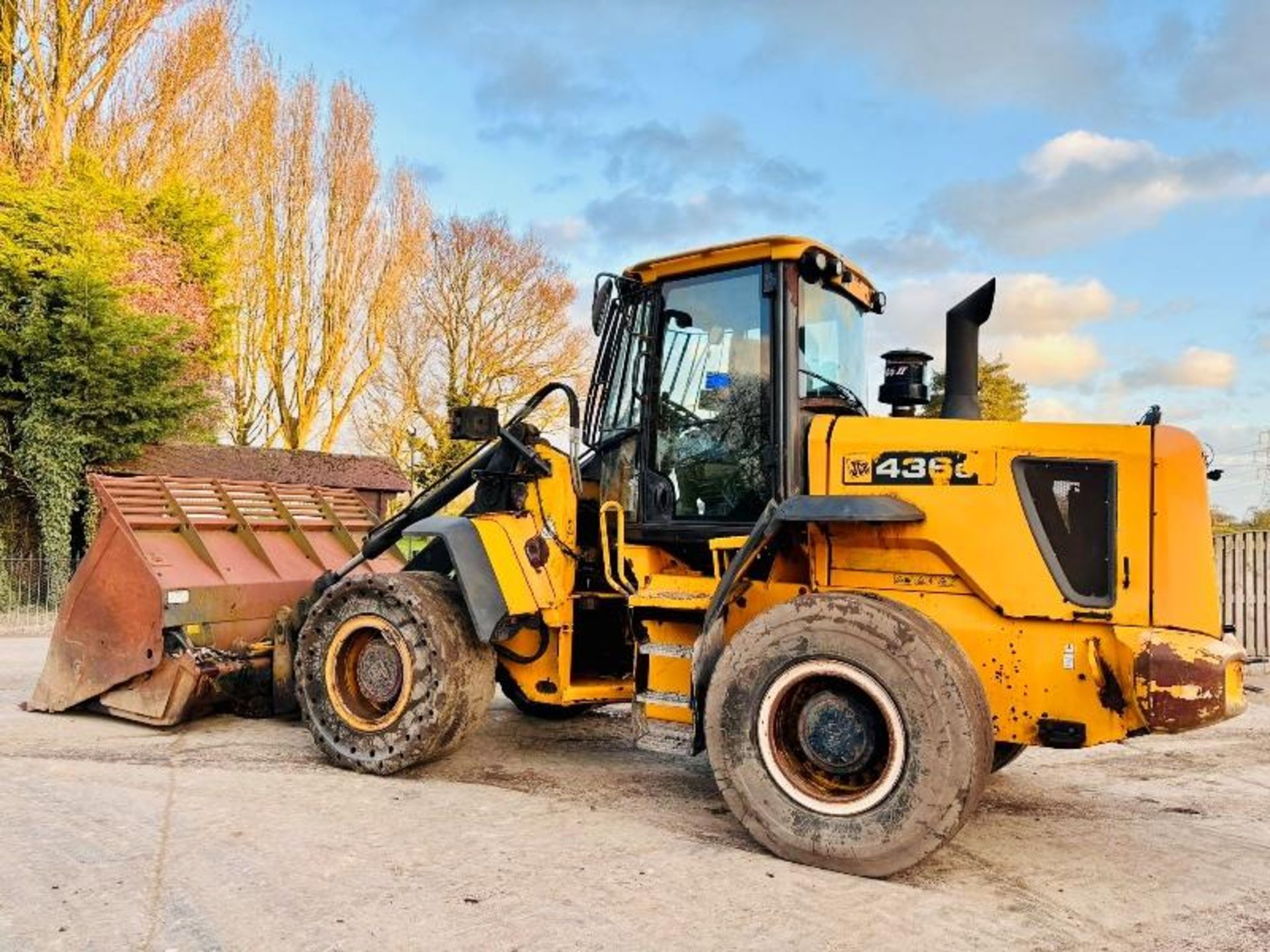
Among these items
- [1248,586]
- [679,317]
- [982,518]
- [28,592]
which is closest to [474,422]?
[679,317]

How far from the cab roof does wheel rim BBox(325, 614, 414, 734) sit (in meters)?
2.29

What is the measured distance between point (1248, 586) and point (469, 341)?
18324 mm

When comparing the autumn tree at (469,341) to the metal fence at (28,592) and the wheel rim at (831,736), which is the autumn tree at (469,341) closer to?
the metal fence at (28,592)

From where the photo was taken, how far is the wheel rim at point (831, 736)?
4.00 meters

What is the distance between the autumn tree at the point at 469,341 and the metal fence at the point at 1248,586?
1603cm

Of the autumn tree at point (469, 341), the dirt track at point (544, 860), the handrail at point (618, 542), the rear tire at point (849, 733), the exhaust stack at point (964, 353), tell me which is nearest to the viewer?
the dirt track at point (544, 860)

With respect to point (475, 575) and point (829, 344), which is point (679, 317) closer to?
point (829, 344)

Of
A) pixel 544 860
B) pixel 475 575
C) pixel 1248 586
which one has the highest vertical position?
pixel 475 575

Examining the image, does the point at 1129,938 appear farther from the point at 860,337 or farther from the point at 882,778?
the point at 860,337

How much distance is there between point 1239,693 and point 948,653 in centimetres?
116

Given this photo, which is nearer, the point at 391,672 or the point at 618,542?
the point at 618,542

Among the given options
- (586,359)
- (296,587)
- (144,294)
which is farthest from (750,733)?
(586,359)

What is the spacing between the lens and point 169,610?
616cm

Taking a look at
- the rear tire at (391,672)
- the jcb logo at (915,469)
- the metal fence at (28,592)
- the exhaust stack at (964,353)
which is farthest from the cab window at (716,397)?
the metal fence at (28,592)
